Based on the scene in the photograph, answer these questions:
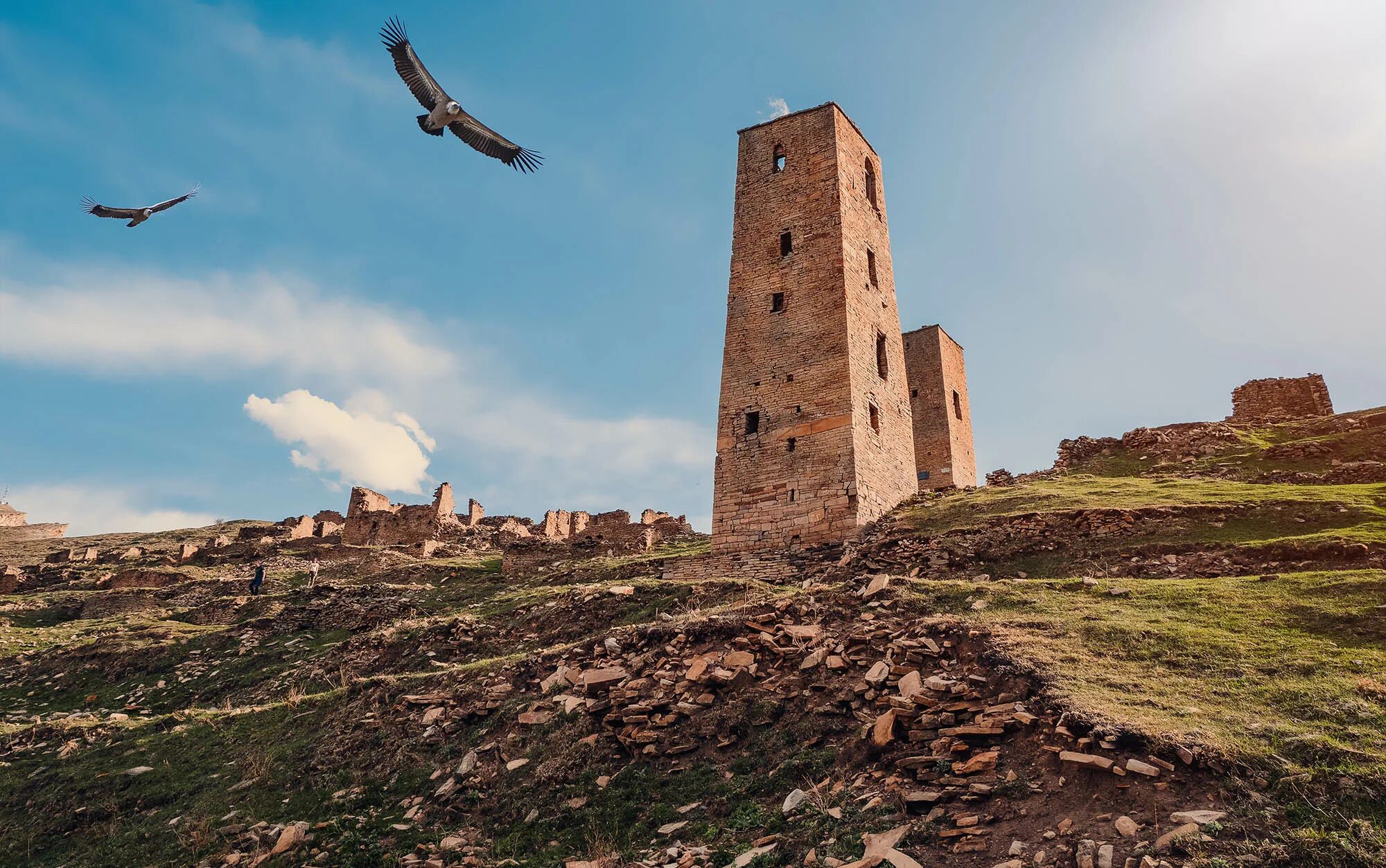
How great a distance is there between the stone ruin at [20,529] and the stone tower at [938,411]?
5517 cm

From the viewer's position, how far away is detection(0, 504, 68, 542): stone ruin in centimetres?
5362

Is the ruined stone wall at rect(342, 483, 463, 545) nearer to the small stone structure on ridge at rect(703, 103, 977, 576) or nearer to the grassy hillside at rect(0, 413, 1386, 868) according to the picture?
the grassy hillside at rect(0, 413, 1386, 868)

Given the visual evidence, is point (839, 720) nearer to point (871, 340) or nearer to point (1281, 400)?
point (871, 340)

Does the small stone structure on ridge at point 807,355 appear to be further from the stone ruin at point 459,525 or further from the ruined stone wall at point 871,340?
the stone ruin at point 459,525

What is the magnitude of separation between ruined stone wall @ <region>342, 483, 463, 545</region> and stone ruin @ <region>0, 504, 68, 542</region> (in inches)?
1275

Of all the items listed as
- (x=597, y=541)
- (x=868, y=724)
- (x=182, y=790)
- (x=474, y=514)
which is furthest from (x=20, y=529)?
(x=868, y=724)

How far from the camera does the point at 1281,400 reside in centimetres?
Answer: 2509

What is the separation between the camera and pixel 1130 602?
31.1 feet

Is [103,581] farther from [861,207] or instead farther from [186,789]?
[861,207]

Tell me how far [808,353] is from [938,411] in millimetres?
12630

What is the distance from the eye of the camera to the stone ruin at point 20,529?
176ft

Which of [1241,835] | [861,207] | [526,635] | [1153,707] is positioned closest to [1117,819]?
[1241,835]

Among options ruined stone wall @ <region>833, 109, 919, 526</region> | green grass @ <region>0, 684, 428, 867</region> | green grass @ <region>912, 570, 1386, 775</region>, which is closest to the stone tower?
ruined stone wall @ <region>833, 109, 919, 526</region>

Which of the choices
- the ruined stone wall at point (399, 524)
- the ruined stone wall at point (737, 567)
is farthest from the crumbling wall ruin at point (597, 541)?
the ruined stone wall at point (737, 567)
